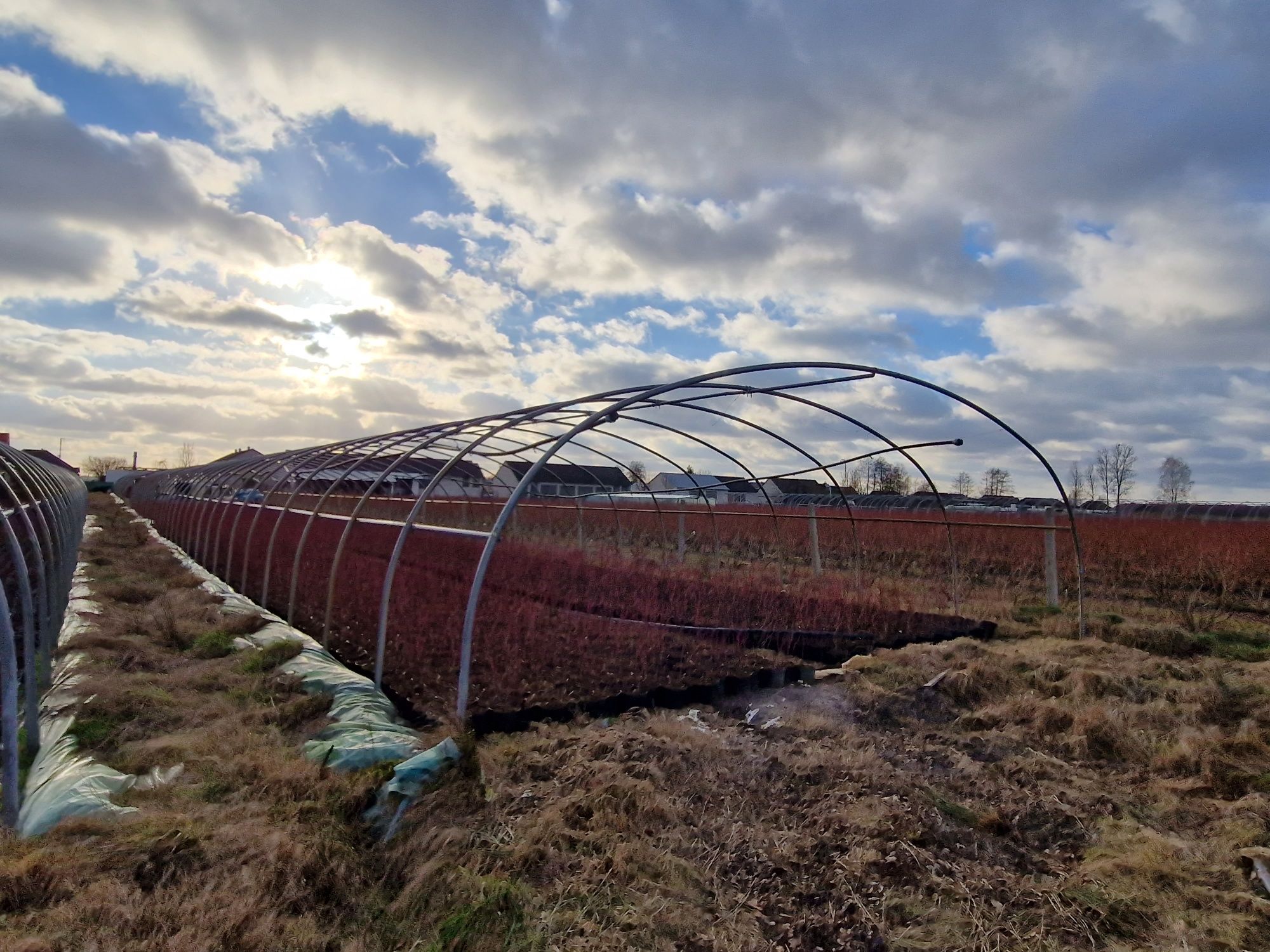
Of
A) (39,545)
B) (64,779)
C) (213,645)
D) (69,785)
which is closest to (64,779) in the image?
(64,779)

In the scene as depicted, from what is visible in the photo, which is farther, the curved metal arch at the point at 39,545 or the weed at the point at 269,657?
the weed at the point at 269,657

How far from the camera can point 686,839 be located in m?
3.71

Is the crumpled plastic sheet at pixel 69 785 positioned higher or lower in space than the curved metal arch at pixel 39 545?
lower

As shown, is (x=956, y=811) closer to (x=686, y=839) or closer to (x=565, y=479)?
(x=686, y=839)

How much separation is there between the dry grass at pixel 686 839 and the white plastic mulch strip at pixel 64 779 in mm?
169

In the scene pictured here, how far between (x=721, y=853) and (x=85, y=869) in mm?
2742

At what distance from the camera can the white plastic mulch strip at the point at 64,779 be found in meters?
3.58

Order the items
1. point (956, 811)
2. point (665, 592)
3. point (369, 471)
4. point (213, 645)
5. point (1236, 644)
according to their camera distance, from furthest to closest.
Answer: point (369, 471)
point (665, 592)
point (1236, 644)
point (213, 645)
point (956, 811)

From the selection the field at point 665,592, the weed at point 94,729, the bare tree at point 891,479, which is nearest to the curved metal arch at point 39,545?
the weed at point 94,729

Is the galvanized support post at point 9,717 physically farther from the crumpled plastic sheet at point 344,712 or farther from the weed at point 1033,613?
the weed at point 1033,613

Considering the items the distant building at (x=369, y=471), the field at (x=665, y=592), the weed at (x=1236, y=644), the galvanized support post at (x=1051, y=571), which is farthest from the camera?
the galvanized support post at (x=1051, y=571)

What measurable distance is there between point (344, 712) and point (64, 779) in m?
1.61

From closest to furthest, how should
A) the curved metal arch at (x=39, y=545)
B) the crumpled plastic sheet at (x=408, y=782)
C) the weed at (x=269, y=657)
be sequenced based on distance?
the crumpled plastic sheet at (x=408, y=782)
the curved metal arch at (x=39, y=545)
the weed at (x=269, y=657)

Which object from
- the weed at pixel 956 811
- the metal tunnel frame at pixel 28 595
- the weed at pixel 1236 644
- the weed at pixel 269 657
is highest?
the metal tunnel frame at pixel 28 595
